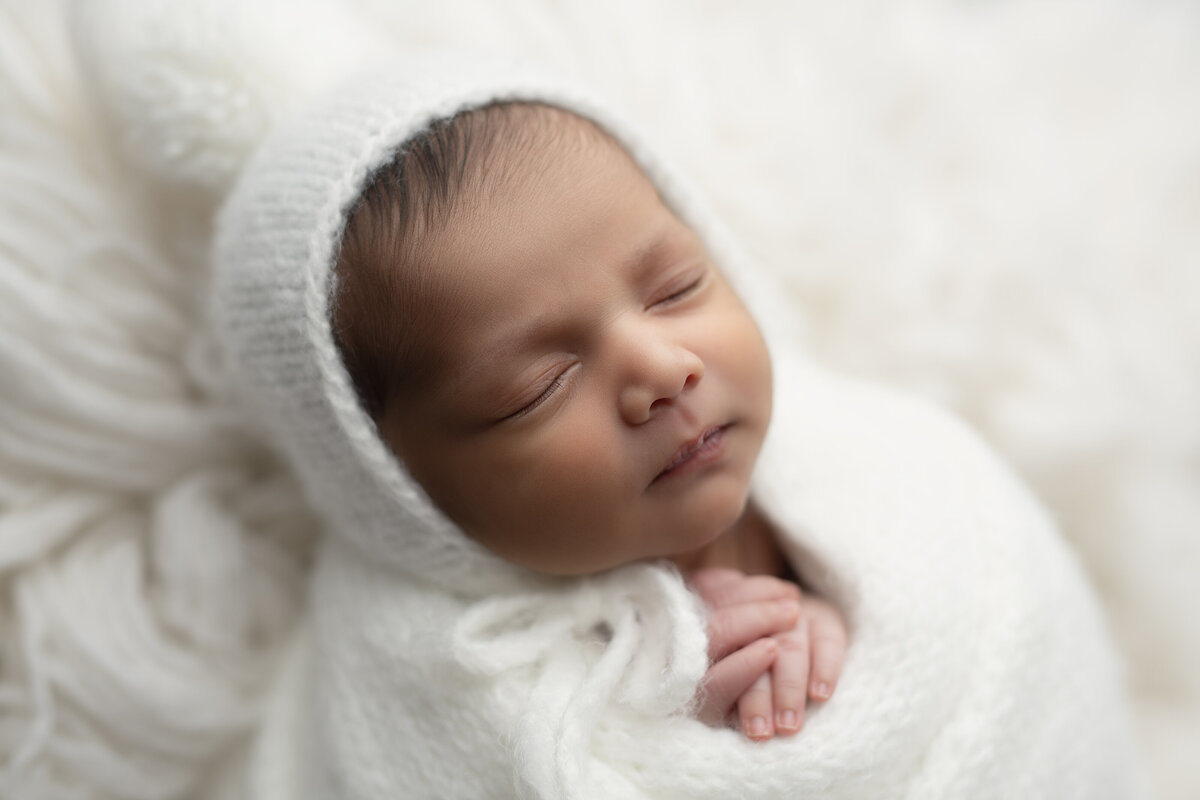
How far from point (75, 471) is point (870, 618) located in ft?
3.36

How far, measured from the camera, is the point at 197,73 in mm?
1059

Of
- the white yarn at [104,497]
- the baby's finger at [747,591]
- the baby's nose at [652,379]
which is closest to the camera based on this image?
the baby's nose at [652,379]

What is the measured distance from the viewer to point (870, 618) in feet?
3.16

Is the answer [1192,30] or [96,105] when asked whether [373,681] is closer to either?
[96,105]

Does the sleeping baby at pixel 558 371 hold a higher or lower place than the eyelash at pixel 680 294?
lower

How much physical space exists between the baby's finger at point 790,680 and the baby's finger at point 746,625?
0.02 m

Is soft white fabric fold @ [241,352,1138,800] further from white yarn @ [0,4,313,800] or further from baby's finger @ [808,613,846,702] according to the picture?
white yarn @ [0,4,313,800]

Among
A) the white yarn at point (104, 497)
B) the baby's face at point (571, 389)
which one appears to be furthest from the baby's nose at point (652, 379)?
the white yarn at point (104, 497)

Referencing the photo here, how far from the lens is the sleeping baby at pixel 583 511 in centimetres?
89

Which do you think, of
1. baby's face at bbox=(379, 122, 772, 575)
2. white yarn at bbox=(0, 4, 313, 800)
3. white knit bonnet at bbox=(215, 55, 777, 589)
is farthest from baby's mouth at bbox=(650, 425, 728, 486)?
white yarn at bbox=(0, 4, 313, 800)

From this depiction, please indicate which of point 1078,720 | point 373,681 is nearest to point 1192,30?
point 1078,720

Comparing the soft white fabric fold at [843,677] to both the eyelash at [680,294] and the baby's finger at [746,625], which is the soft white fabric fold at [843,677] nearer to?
the baby's finger at [746,625]

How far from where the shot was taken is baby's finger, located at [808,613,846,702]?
93cm

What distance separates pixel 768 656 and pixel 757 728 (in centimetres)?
7
